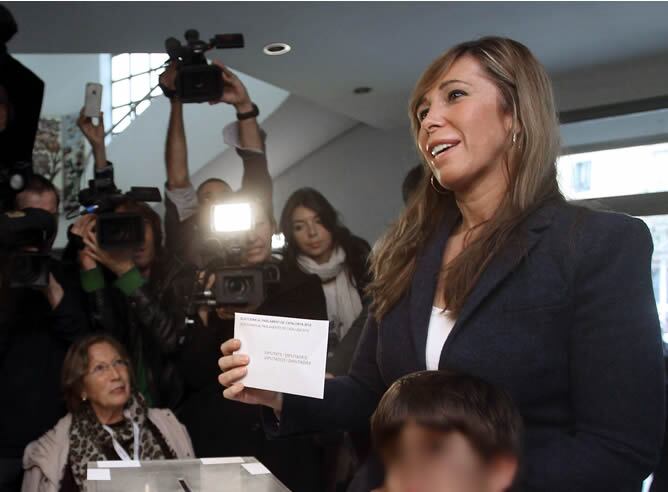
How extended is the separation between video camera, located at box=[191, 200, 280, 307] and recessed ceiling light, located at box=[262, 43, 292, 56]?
128cm

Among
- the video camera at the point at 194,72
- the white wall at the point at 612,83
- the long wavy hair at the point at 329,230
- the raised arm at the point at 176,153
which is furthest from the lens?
the white wall at the point at 612,83

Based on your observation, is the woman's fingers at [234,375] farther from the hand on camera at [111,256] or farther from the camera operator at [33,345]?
the hand on camera at [111,256]

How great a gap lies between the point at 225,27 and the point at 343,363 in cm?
170

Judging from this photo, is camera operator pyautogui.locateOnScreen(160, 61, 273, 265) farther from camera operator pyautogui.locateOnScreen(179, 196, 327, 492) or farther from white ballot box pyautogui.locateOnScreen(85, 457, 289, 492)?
white ballot box pyautogui.locateOnScreen(85, 457, 289, 492)

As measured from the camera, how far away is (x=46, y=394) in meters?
2.80

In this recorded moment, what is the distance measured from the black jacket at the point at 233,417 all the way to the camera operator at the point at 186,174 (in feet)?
1.55

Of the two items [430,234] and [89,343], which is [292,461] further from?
[430,234]

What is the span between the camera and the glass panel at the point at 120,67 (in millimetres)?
7523

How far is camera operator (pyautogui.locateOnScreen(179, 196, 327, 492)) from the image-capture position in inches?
105

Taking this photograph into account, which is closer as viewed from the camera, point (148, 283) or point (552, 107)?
point (552, 107)

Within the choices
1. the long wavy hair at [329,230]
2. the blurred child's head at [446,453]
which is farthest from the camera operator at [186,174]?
the blurred child's head at [446,453]

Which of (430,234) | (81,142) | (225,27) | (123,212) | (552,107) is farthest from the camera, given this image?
(81,142)

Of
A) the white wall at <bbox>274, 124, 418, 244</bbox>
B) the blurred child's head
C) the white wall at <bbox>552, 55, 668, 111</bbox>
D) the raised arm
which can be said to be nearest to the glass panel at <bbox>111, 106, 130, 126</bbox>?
the white wall at <bbox>274, 124, 418, 244</bbox>

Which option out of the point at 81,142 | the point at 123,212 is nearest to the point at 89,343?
the point at 123,212
